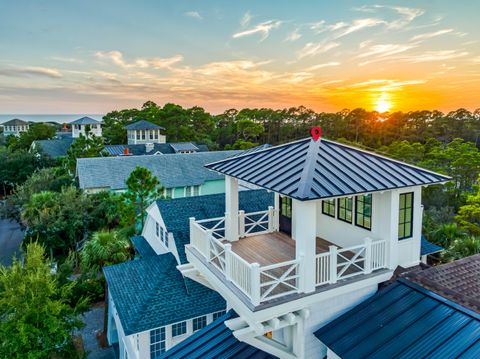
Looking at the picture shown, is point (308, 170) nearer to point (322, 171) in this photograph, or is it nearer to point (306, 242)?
point (322, 171)

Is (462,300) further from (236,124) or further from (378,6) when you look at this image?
(236,124)

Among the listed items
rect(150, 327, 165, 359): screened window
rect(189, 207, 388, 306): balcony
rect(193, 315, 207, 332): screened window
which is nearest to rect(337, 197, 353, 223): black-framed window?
rect(189, 207, 388, 306): balcony

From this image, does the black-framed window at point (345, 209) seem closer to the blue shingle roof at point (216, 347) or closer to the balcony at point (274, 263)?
the balcony at point (274, 263)

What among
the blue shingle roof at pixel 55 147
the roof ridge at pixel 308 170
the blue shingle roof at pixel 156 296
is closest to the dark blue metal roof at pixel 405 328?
the roof ridge at pixel 308 170

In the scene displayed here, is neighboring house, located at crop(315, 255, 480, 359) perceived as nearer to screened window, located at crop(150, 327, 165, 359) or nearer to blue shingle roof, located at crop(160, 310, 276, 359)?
blue shingle roof, located at crop(160, 310, 276, 359)

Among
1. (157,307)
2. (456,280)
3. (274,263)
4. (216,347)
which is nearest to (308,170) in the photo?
(274,263)

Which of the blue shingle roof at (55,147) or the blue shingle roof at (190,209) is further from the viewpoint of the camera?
the blue shingle roof at (55,147)
